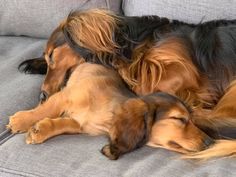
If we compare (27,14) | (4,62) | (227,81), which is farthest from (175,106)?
(27,14)

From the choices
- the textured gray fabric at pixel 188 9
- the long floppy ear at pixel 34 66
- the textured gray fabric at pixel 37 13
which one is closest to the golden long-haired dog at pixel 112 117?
the long floppy ear at pixel 34 66

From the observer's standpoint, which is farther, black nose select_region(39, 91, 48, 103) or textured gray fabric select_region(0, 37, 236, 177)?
black nose select_region(39, 91, 48, 103)

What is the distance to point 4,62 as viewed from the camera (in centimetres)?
201

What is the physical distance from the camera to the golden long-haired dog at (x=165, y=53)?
1710mm

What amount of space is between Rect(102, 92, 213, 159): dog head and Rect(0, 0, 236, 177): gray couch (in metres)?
0.03

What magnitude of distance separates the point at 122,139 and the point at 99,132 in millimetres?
164

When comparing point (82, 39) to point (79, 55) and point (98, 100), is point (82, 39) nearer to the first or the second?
point (79, 55)

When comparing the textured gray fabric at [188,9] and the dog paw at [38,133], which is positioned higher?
the textured gray fabric at [188,9]

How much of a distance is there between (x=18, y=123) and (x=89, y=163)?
0.34m

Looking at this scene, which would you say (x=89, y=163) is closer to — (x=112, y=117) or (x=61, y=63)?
(x=112, y=117)

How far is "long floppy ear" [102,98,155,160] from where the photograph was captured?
4.34 ft

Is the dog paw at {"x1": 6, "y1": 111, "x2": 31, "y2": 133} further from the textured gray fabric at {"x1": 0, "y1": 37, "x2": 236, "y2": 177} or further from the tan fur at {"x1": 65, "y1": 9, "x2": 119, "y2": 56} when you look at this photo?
the tan fur at {"x1": 65, "y1": 9, "x2": 119, "y2": 56}

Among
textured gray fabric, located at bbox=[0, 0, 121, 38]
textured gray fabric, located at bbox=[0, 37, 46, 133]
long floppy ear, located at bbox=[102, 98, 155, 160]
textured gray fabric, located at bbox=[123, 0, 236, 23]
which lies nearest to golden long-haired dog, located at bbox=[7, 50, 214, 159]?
long floppy ear, located at bbox=[102, 98, 155, 160]

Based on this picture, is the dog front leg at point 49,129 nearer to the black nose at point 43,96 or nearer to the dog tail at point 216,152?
the black nose at point 43,96
